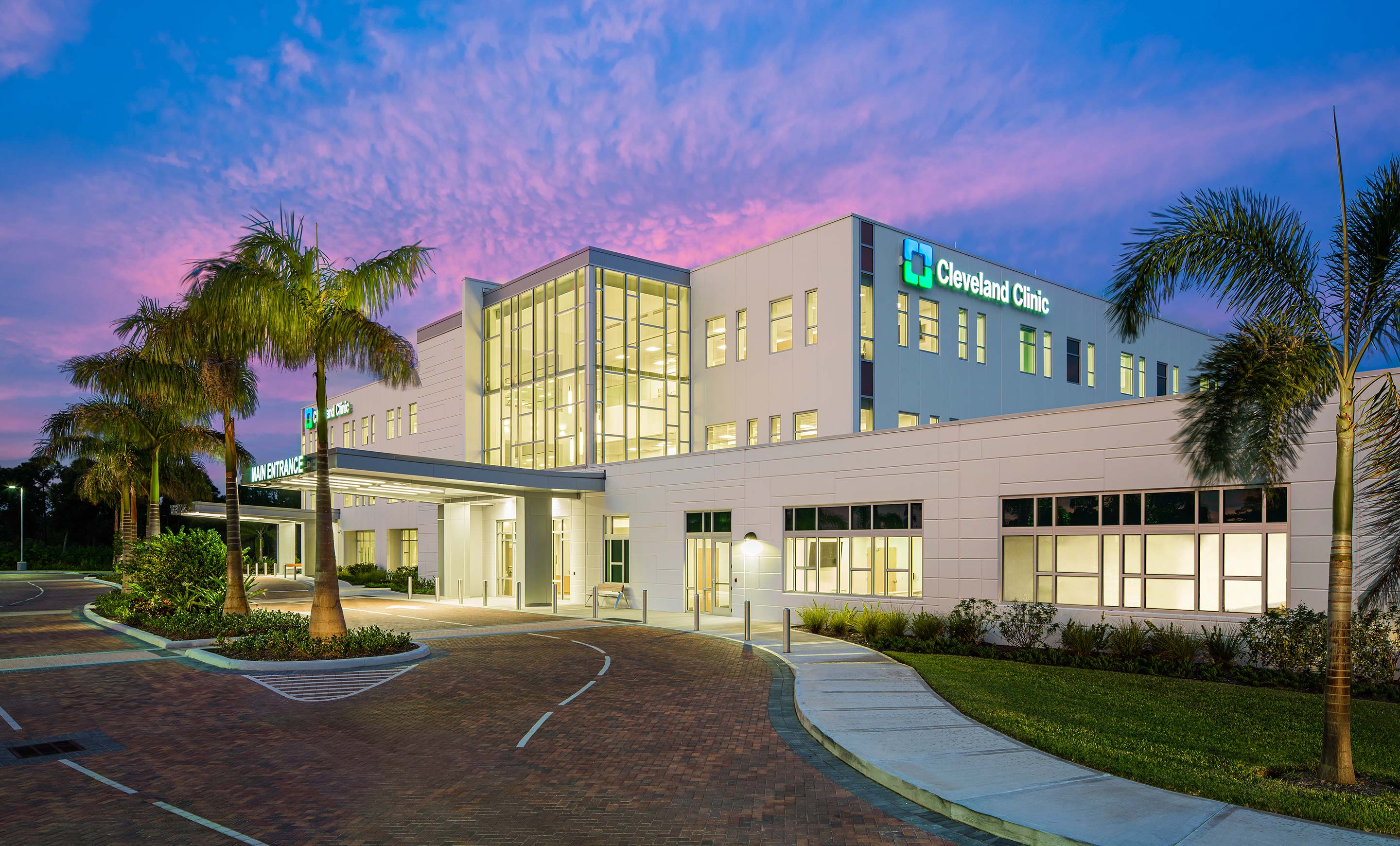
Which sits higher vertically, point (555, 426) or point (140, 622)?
point (555, 426)

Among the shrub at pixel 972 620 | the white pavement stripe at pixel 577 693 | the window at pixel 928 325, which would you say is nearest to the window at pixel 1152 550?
the shrub at pixel 972 620

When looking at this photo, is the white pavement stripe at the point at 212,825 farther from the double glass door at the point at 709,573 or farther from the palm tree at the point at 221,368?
the double glass door at the point at 709,573

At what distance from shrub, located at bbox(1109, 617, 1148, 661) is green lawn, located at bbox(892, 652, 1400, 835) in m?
1.05

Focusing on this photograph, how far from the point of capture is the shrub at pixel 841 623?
21.8 m

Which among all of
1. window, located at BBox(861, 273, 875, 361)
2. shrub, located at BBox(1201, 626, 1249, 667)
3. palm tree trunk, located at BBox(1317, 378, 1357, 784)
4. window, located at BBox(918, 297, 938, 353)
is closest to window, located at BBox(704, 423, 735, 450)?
window, located at BBox(861, 273, 875, 361)

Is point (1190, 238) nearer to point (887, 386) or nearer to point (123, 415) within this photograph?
point (887, 386)

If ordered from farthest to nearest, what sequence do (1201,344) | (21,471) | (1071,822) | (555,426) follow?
(21,471)
(1201,344)
(555,426)
(1071,822)

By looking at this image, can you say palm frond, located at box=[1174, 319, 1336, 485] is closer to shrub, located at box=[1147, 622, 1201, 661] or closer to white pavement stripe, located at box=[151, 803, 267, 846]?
shrub, located at box=[1147, 622, 1201, 661]

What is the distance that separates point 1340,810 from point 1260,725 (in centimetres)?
385

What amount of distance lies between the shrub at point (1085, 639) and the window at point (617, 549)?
16.8 m

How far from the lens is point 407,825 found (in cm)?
769

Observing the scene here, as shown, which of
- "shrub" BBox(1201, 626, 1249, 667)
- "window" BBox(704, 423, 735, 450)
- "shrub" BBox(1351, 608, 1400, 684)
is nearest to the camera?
"shrub" BBox(1351, 608, 1400, 684)

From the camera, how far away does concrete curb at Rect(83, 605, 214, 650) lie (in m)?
20.1

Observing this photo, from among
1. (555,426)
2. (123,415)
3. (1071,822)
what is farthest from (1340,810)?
(123,415)
